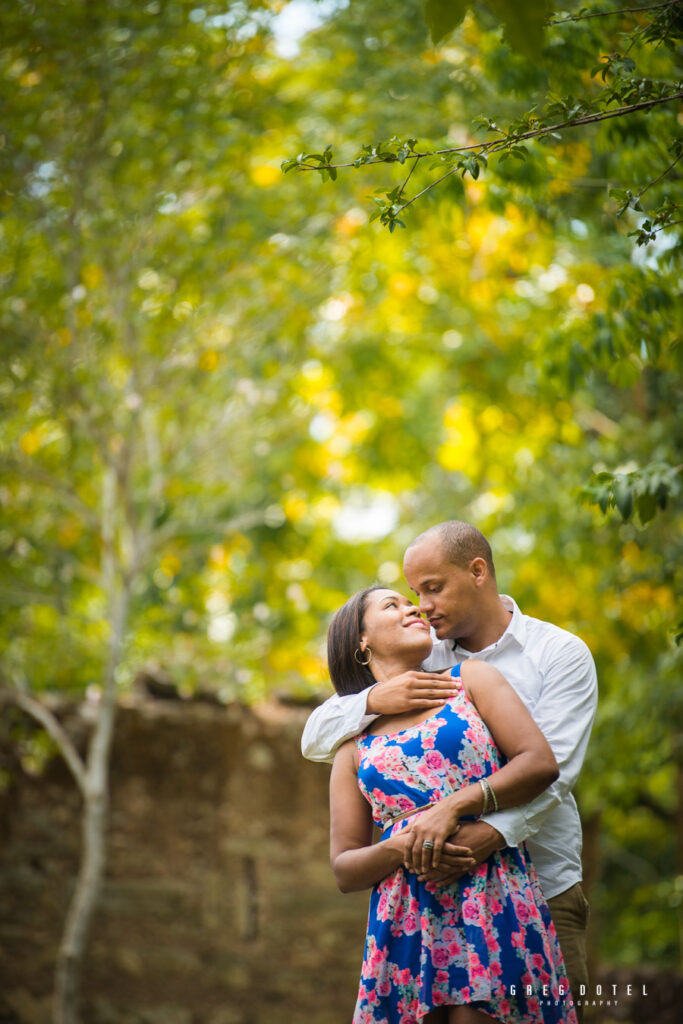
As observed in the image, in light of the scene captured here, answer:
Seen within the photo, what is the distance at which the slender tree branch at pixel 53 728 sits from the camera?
5.32 m

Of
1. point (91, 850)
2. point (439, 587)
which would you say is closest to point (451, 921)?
point (439, 587)

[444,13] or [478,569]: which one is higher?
[444,13]

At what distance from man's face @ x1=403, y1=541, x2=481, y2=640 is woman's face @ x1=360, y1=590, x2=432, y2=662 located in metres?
0.04

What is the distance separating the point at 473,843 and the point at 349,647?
610mm

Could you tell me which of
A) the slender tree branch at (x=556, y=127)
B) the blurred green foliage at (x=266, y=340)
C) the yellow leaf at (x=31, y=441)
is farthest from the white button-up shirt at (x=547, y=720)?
the yellow leaf at (x=31, y=441)

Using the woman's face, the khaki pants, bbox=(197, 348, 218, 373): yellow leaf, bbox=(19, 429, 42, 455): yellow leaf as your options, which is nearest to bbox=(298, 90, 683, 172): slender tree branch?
Answer: the woman's face

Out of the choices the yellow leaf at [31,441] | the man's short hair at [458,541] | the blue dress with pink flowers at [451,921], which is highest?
the man's short hair at [458,541]

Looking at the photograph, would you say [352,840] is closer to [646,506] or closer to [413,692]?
[413,692]

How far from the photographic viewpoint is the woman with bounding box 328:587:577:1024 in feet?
6.36

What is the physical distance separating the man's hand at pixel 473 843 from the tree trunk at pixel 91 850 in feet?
12.1

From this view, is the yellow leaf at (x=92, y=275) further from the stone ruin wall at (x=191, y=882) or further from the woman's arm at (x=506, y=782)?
the woman's arm at (x=506, y=782)

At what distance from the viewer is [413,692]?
215cm

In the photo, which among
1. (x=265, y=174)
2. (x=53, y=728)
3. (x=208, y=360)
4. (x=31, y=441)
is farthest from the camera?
(x=265, y=174)

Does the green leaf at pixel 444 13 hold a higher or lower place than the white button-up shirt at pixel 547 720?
higher
